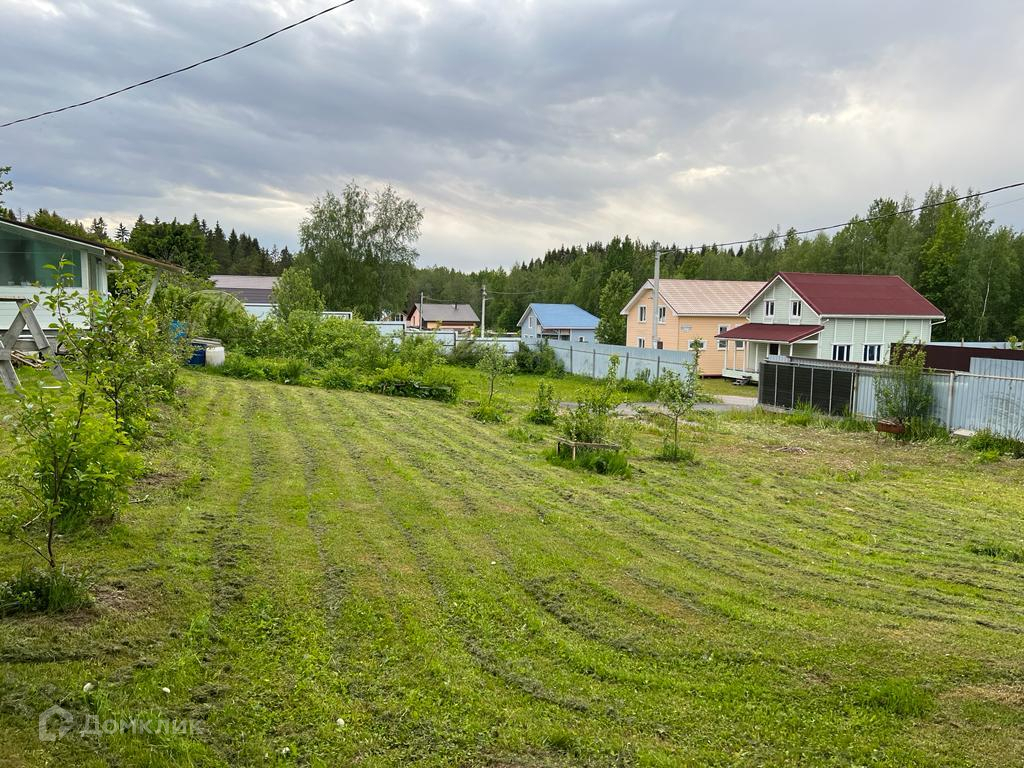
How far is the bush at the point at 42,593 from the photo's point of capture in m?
4.34

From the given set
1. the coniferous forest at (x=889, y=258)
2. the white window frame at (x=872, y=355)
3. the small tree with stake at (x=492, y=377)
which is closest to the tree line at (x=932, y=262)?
the coniferous forest at (x=889, y=258)

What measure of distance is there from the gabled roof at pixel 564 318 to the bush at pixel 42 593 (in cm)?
5207

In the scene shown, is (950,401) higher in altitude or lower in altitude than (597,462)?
higher

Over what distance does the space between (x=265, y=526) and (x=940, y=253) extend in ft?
182

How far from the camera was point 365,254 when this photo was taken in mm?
50688

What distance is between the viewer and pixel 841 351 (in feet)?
106

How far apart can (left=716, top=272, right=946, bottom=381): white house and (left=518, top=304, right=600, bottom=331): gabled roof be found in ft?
70.5

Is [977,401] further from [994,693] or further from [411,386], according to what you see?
[994,693]

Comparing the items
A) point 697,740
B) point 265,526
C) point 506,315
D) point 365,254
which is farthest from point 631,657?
point 506,315

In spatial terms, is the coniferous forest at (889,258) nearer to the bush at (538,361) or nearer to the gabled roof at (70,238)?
the bush at (538,361)

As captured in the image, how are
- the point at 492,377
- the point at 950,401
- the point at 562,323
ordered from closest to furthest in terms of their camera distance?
1. the point at 950,401
2. the point at 492,377
3. the point at 562,323

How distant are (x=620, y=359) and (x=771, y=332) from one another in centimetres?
970

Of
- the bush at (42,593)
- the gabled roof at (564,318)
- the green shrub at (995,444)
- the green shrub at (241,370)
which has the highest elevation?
the gabled roof at (564,318)

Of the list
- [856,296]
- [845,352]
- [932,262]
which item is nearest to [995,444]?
[845,352]
